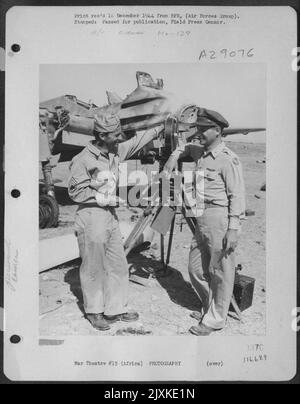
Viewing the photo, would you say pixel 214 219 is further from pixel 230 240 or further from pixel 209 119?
pixel 209 119

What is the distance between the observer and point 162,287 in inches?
64.4

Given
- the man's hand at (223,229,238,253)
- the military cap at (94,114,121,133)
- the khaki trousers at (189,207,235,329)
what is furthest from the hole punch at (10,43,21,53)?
the man's hand at (223,229,238,253)


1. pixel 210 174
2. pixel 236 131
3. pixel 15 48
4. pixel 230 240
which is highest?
pixel 15 48

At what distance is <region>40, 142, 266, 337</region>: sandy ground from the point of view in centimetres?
160

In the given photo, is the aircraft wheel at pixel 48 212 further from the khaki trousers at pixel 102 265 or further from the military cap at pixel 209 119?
the military cap at pixel 209 119

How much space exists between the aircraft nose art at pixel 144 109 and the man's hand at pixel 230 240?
1.50 ft

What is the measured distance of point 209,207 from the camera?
1.59 meters

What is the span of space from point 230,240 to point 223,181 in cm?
20

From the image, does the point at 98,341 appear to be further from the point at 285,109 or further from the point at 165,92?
the point at 285,109

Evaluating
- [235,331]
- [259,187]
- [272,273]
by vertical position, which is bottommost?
[235,331]

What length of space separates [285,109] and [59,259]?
0.95m

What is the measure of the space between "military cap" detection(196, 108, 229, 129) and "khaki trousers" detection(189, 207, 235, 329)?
11.5 inches

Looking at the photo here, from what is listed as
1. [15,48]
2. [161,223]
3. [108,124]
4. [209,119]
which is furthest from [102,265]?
[15,48]

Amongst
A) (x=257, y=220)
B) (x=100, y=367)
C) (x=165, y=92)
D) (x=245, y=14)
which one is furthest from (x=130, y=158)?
(x=100, y=367)
